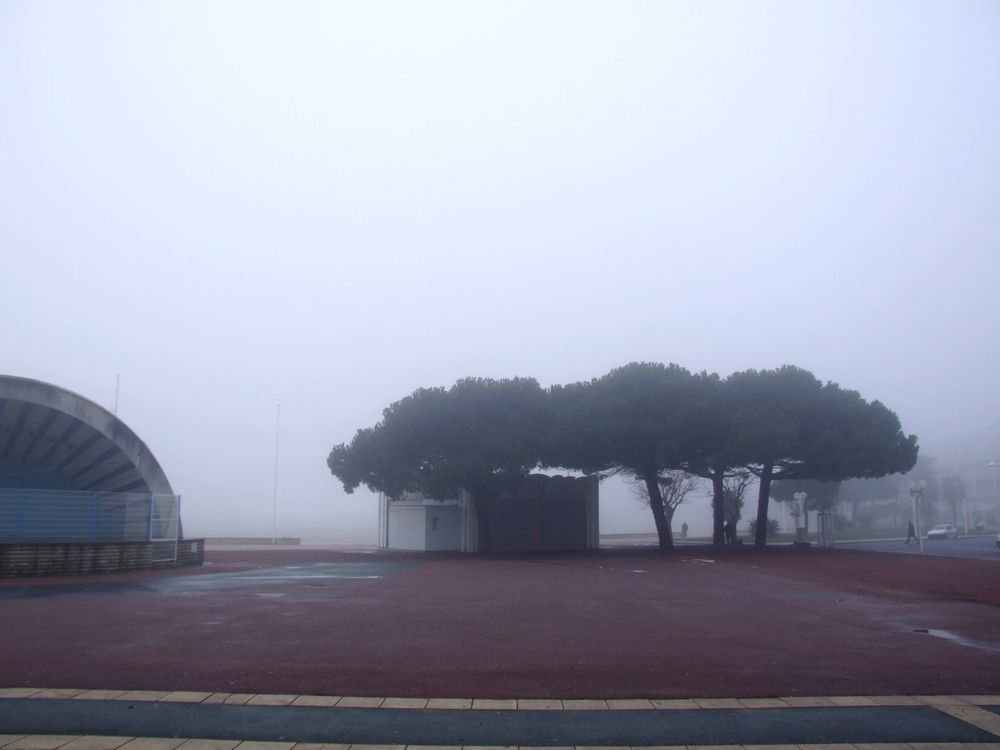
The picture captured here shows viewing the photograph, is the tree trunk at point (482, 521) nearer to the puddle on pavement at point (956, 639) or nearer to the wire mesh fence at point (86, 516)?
the wire mesh fence at point (86, 516)

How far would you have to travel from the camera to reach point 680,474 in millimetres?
45688

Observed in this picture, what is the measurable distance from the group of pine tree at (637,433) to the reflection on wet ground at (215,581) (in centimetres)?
1066

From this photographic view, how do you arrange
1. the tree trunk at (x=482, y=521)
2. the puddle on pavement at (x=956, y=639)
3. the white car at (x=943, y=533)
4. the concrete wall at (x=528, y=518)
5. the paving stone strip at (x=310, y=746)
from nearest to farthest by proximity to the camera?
the paving stone strip at (x=310, y=746) < the puddle on pavement at (x=956, y=639) < the tree trunk at (x=482, y=521) < the concrete wall at (x=528, y=518) < the white car at (x=943, y=533)

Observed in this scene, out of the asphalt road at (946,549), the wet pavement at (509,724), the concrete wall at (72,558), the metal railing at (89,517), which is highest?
the metal railing at (89,517)

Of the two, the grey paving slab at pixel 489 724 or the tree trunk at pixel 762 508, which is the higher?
the tree trunk at pixel 762 508

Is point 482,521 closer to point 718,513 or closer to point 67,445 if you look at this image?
point 718,513

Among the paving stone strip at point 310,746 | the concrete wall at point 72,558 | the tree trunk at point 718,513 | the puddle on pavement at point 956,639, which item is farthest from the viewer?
the tree trunk at point 718,513

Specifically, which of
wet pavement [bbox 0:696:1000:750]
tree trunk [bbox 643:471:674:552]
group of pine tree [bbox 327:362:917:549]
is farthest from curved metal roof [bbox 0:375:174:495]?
tree trunk [bbox 643:471:674:552]

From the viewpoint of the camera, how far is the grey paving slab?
6.09m

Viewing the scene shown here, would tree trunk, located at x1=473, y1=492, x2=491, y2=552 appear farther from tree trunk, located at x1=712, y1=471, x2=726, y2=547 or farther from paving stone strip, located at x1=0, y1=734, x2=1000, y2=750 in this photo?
paving stone strip, located at x1=0, y1=734, x2=1000, y2=750

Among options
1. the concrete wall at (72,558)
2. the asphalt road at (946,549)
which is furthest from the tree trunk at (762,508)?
the concrete wall at (72,558)

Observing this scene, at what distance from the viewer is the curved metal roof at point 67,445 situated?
2362 centimetres

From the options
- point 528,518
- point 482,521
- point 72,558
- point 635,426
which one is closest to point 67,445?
point 72,558

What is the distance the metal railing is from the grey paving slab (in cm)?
1694
